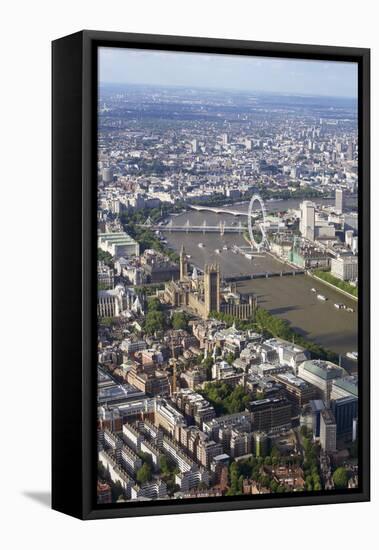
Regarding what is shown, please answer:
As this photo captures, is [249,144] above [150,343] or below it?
above

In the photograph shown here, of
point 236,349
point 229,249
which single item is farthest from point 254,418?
point 229,249

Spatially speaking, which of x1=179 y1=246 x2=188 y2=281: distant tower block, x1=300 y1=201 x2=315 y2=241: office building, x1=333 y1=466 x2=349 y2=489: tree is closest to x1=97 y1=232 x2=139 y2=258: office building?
x1=179 y1=246 x2=188 y2=281: distant tower block

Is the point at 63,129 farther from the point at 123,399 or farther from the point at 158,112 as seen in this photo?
the point at 123,399

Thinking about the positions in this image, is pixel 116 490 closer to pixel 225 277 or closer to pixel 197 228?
pixel 225 277

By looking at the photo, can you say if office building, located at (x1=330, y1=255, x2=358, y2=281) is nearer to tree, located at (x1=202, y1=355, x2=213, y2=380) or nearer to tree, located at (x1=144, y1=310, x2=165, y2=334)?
tree, located at (x1=202, y1=355, x2=213, y2=380)

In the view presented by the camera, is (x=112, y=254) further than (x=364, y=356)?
No

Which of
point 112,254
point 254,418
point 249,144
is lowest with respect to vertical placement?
point 254,418

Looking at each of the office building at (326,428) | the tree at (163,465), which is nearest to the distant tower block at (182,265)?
the tree at (163,465)
